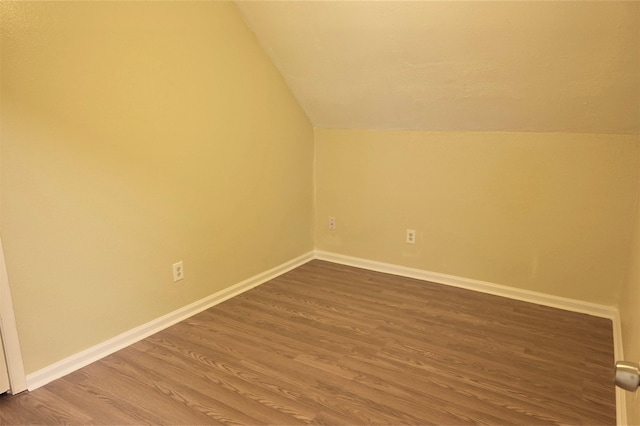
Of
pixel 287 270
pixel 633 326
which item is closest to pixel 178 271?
pixel 287 270

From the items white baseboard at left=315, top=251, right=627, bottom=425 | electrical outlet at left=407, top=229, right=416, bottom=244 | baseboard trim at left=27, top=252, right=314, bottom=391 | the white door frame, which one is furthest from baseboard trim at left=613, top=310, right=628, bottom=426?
the white door frame

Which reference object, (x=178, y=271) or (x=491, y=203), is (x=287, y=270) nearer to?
(x=178, y=271)

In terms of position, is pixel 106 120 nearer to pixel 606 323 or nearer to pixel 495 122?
pixel 495 122

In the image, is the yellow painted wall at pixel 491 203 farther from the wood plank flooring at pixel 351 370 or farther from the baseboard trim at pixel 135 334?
the baseboard trim at pixel 135 334

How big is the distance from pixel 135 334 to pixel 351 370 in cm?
120

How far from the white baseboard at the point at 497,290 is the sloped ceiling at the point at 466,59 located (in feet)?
3.60

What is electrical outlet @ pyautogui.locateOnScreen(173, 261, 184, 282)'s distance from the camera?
2.47m

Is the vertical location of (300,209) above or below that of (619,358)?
above

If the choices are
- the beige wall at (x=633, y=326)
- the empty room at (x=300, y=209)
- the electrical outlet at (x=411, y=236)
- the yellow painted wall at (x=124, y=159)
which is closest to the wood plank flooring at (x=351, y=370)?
the empty room at (x=300, y=209)

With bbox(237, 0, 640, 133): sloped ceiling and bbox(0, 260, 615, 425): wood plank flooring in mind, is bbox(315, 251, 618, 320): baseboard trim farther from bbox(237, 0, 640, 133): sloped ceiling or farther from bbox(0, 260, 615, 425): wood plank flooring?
bbox(237, 0, 640, 133): sloped ceiling

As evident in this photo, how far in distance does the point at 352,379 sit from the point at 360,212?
1703mm

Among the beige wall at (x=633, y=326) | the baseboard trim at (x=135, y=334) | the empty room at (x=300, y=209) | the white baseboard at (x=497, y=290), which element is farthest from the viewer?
the white baseboard at (x=497, y=290)

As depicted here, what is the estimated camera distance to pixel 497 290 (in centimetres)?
294

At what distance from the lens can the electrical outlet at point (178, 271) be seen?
247 cm
